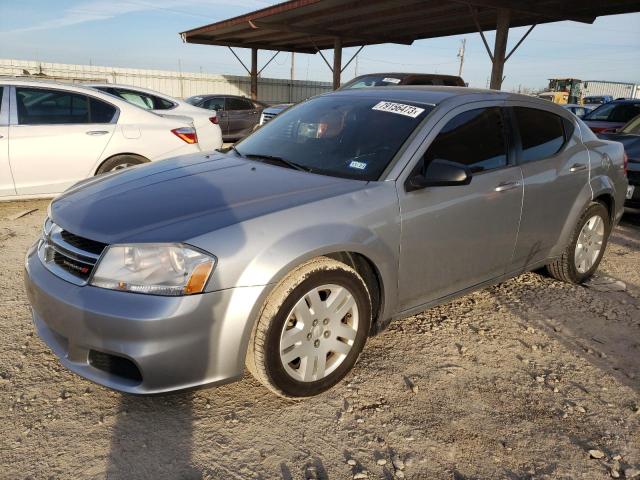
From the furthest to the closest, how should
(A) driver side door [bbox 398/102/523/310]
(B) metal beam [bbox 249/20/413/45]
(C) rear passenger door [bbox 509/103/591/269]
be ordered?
(B) metal beam [bbox 249/20/413/45] < (C) rear passenger door [bbox 509/103/591/269] < (A) driver side door [bbox 398/102/523/310]

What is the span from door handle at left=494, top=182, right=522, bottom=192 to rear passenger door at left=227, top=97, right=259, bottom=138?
12.3m

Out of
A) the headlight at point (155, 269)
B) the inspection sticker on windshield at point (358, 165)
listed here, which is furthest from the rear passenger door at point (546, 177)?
the headlight at point (155, 269)

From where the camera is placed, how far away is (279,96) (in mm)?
29062

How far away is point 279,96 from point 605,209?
26.4 m

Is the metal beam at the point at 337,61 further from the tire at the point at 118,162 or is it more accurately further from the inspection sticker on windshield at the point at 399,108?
the inspection sticker on windshield at the point at 399,108

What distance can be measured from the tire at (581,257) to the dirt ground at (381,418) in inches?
32.2

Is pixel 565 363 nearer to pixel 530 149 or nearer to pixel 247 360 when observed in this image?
pixel 530 149

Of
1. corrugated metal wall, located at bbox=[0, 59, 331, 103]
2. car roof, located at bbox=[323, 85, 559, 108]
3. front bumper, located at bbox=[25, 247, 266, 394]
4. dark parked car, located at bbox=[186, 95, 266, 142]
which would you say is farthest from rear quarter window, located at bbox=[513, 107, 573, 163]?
corrugated metal wall, located at bbox=[0, 59, 331, 103]

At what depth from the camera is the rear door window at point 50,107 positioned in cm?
559

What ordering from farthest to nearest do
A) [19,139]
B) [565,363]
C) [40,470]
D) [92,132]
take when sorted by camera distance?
[92,132] → [19,139] → [565,363] → [40,470]

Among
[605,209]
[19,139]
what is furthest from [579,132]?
[19,139]

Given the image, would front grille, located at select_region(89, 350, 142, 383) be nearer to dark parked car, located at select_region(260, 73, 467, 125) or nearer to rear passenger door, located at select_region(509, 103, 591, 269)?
rear passenger door, located at select_region(509, 103, 591, 269)

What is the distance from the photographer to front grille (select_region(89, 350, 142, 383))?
223 centimetres

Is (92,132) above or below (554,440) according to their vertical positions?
above
